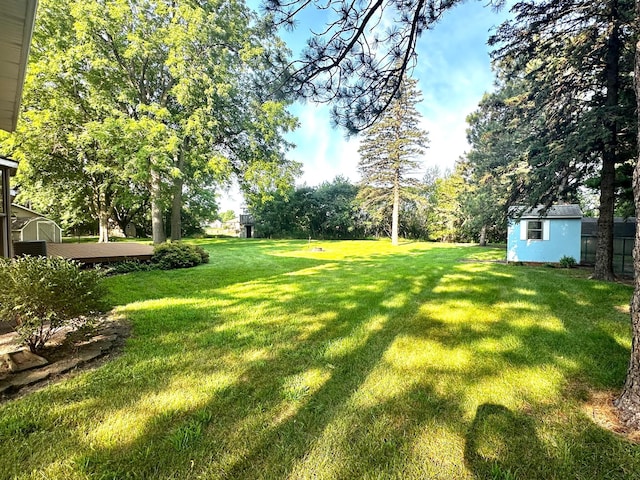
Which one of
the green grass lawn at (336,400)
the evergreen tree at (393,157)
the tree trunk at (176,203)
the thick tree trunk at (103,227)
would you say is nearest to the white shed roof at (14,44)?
the green grass lawn at (336,400)

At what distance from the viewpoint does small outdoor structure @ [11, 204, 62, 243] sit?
11.1 metres

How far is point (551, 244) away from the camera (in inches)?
494

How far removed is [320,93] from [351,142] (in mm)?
827

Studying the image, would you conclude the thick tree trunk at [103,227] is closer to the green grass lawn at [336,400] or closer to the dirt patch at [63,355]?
the green grass lawn at [336,400]

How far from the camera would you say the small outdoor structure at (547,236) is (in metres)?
12.1

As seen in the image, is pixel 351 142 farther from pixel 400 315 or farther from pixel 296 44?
pixel 400 315

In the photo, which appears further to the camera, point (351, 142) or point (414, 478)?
point (351, 142)

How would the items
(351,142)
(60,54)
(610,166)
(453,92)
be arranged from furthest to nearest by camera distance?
(60,54), (610,166), (453,92), (351,142)

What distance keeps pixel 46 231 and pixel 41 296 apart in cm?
1482

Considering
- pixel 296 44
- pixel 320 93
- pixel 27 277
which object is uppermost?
pixel 296 44

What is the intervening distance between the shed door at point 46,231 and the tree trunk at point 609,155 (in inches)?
823

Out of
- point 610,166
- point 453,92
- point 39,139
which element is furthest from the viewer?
point 39,139

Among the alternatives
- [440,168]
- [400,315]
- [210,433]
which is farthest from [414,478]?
[440,168]

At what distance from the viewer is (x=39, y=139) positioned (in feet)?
37.0
